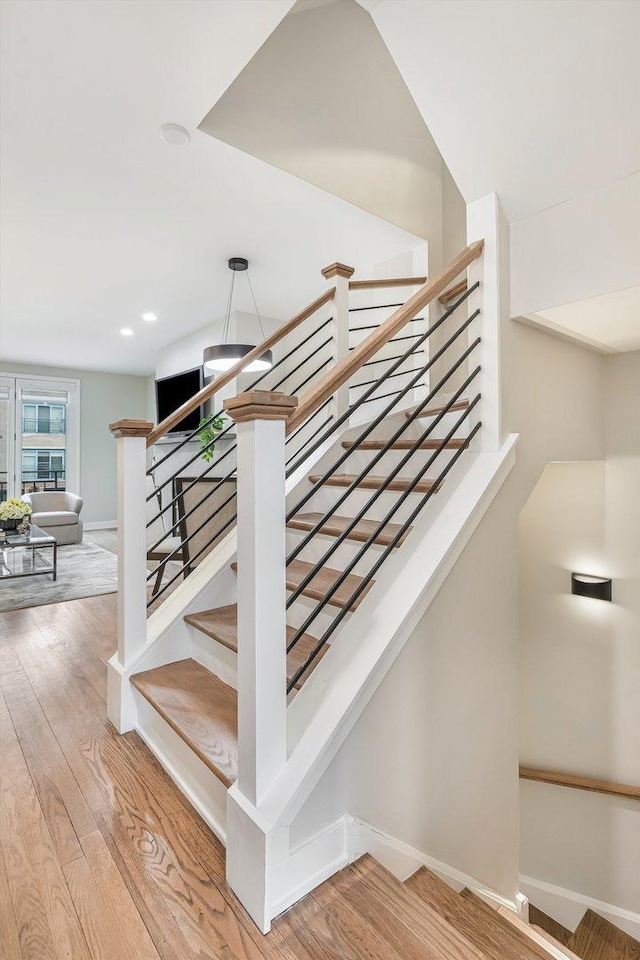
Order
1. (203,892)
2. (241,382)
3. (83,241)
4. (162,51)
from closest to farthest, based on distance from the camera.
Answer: (203,892) → (162,51) → (83,241) → (241,382)

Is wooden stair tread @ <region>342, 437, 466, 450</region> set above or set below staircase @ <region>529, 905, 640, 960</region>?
above

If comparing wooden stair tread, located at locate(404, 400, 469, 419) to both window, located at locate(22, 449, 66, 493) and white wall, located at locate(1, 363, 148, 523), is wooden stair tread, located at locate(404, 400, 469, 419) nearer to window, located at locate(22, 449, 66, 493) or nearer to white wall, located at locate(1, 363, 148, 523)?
white wall, located at locate(1, 363, 148, 523)

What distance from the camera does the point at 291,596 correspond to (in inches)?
52.1

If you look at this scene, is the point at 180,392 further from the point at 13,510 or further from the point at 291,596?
the point at 291,596

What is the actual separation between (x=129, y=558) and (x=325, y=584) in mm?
780

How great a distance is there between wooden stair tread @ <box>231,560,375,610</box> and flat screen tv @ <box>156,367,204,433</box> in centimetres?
410

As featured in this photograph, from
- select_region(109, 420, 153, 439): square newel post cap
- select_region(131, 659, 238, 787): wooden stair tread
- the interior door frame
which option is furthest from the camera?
the interior door frame

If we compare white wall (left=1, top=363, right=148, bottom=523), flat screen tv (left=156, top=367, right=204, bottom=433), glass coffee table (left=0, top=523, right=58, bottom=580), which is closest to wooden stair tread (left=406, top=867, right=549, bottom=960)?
glass coffee table (left=0, top=523, right=58, bottom=580)

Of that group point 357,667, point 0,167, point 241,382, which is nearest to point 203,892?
point 357,667

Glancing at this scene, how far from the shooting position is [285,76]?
2811mm

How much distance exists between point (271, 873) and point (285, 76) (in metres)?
3.67

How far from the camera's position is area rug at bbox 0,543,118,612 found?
12.7 feet

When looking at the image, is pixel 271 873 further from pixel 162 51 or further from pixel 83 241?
pixel 83 241

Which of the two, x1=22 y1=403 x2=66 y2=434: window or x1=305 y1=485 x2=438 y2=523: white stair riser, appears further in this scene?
x1=22 y1=403 x2=66 y2=434: window
